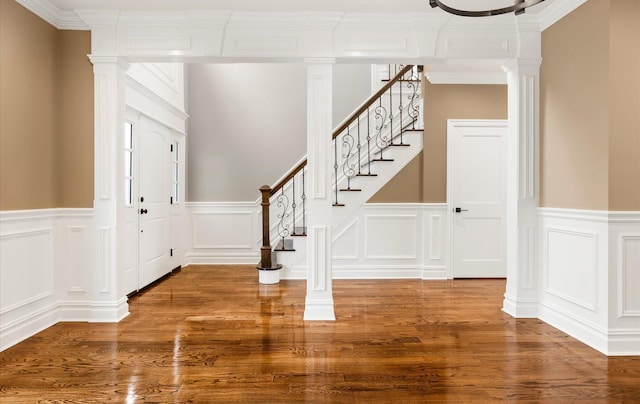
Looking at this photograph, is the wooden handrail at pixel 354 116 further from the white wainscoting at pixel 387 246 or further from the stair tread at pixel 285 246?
the white wainscoting at pixel 387 246

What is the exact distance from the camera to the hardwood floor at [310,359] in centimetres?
237

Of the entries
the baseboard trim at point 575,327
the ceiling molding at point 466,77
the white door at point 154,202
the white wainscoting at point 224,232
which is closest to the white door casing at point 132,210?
the white door at point 154,202

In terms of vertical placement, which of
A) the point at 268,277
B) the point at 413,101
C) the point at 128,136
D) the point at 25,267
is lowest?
the point at 268,277

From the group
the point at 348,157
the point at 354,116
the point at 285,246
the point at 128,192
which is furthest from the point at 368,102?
the point at 128,192

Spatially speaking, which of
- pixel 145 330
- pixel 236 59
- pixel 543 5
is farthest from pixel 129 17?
pixel 543 5

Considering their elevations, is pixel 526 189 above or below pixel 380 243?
above

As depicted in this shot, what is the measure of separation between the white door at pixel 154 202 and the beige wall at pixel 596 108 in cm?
459

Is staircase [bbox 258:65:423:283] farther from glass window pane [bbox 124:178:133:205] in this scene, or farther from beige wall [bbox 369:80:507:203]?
glass window pane [bbox 124:178:133:205]

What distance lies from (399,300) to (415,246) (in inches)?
53.5

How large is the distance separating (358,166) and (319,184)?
2358 millimetres

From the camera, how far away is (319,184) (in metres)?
3.79

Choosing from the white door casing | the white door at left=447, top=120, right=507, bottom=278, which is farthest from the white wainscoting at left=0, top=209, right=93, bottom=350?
the white door at left=447, top=120, right=507, bottom=278

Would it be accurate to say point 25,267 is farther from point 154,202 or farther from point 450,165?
point 450,165

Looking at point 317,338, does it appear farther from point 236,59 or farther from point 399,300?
point 236,59
